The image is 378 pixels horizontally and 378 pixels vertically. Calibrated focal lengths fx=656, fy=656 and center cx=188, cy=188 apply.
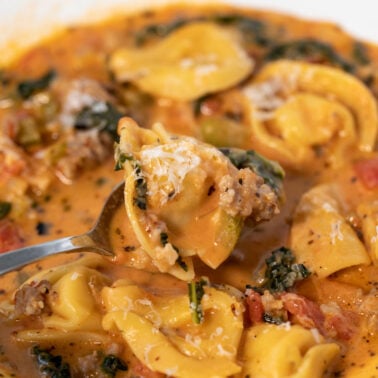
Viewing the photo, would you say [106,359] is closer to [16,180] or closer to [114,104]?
[16,180]

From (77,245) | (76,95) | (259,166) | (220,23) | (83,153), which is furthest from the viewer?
(220,23)

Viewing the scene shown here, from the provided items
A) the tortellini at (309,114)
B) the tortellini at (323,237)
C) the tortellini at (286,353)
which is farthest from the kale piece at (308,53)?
the tortellini at (286,353)

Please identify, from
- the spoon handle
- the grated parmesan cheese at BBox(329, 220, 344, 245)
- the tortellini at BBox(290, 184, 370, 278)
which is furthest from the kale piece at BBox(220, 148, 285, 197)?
the spoon handle

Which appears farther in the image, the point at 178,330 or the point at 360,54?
the point at 360,54

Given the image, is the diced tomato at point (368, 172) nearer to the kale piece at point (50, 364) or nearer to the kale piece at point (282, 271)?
the kale piece at point (282, 271)

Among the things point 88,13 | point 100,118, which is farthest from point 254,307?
point 88,13

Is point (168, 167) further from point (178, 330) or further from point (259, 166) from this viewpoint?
point (178, 330)

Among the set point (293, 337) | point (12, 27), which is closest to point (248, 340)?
point (293, 337)

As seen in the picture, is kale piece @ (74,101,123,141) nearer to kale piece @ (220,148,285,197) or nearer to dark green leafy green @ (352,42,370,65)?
kale piece @ (220,148,285,197)
